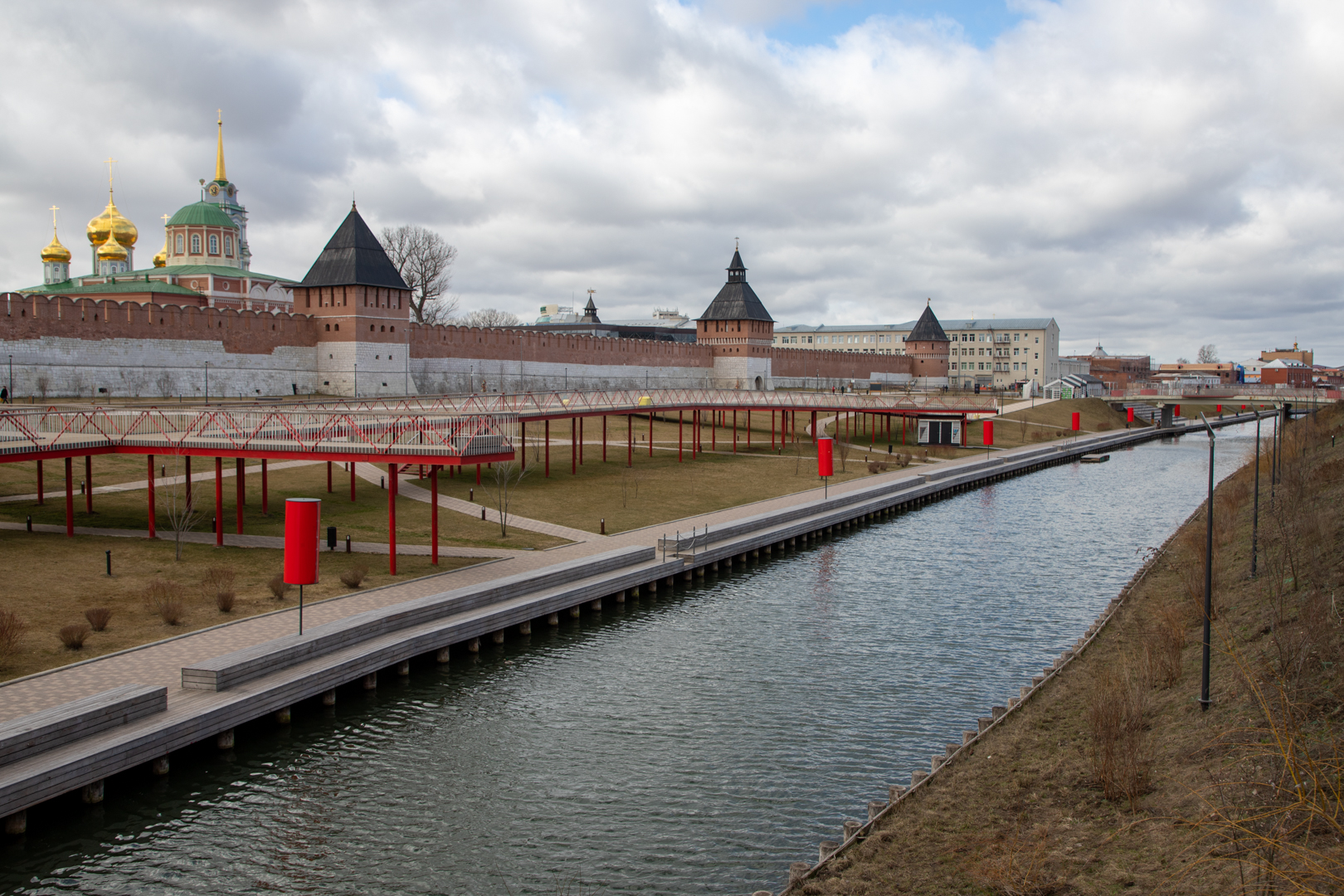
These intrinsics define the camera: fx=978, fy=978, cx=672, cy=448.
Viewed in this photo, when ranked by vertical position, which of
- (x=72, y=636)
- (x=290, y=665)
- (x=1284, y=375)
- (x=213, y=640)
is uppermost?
(x=1284, y=375)

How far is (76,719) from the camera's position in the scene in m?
11.2

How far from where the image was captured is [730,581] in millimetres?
23766

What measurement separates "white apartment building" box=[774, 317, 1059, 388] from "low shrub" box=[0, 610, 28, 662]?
324 feet

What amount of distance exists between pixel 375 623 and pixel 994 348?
107912 mm

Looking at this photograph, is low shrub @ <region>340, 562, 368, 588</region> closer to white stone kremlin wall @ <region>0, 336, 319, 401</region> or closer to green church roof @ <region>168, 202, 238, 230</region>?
white stone kremlin wall @ <region>0, 336, 319, 401</region>

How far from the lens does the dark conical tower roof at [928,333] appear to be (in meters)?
98.4

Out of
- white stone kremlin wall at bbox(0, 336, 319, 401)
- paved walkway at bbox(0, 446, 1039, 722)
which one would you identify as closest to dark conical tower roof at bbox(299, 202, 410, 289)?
→ white stone kremlin wall at bbox(0, 336, 319, 401)

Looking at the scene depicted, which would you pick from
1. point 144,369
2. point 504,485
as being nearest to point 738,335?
point 144,369

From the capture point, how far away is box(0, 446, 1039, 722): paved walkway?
12664mm

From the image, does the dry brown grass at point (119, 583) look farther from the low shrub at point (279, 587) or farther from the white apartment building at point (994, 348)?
the white apartment building at point (994, 348)

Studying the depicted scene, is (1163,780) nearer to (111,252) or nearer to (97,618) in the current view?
(97,618)

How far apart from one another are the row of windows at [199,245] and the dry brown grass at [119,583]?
186 ft

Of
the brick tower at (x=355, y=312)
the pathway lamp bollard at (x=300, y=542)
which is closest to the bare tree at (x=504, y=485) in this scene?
the pathway lamp bollard at (x=300, y=542)

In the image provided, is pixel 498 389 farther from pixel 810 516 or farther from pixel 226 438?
pixel 226 438
